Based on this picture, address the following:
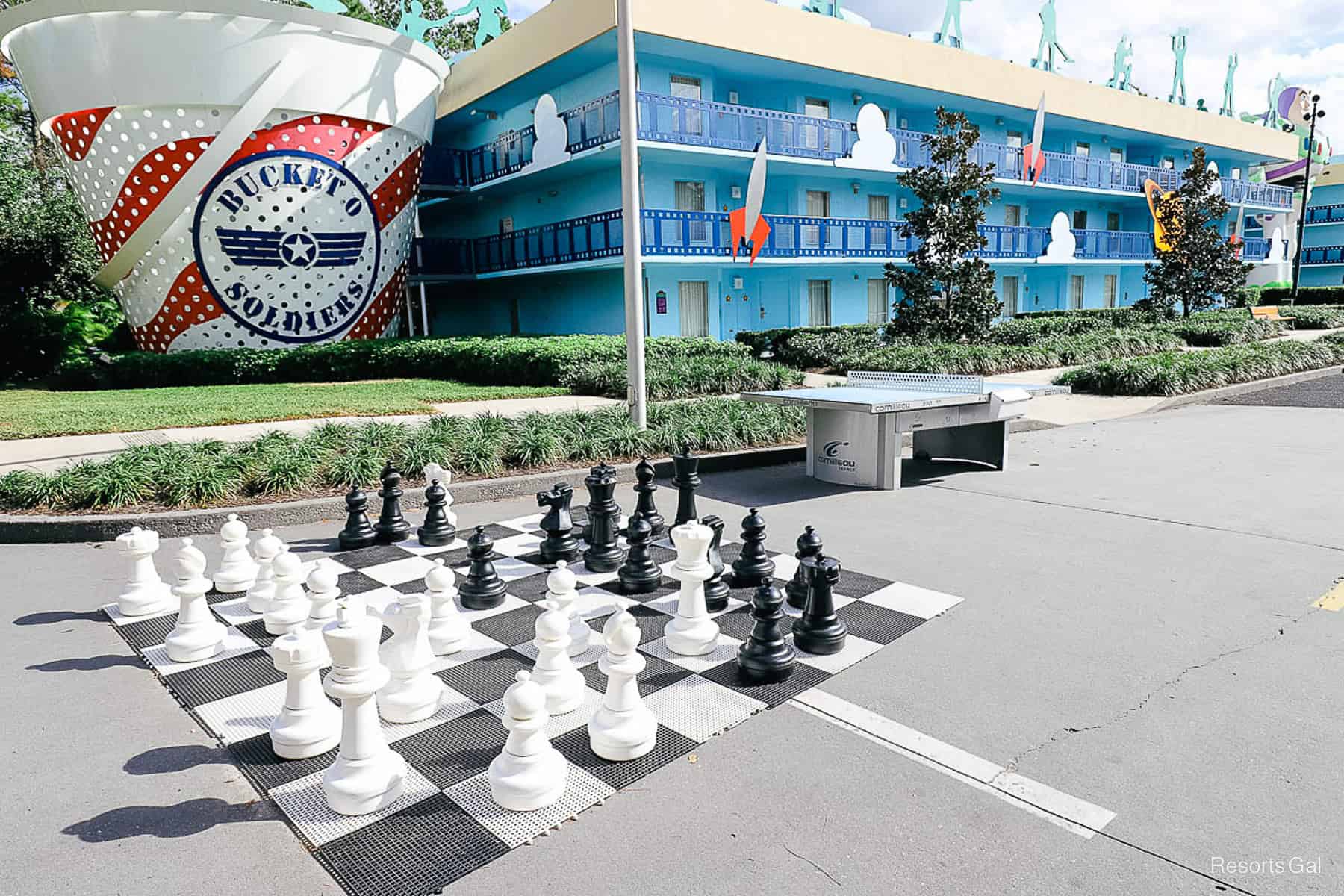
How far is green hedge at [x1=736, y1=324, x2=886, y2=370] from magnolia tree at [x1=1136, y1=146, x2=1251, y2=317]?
11.1 meters

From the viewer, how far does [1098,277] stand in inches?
1384

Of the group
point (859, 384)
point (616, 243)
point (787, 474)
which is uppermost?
point (616, 243)

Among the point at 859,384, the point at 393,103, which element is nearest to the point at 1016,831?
the point at 859,384

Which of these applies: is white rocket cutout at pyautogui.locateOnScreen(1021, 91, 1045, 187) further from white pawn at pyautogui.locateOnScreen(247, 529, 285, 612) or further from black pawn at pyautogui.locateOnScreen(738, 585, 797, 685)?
white pawn at pyautogui.locateOnScreen(247, 529, 285, 612)

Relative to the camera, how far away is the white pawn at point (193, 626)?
3.82 m

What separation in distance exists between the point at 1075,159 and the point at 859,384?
85.1 ft

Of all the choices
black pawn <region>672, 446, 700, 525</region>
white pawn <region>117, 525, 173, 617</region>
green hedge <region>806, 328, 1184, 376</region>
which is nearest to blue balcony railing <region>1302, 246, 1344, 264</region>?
green hedge <region>806, 328, 1184, 376</region>

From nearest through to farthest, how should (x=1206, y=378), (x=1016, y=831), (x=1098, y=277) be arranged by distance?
(x=1016, y=831) < (x=1206, y=378) < (x=1098, y=277)

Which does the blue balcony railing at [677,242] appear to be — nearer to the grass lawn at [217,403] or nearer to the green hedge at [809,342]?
the green hedge at [809,342]

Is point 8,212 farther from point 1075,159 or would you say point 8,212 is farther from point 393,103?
point 1075,159

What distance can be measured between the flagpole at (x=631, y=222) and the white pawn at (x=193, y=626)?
18.2 ft

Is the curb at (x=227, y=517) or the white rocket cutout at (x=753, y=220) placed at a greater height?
the white rocket cutout at (x=753, y=220)

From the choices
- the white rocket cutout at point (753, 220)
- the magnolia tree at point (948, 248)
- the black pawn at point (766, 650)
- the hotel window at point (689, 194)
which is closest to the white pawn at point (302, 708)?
the black pawn at point (766, 650)

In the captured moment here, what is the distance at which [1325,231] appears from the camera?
163ft
